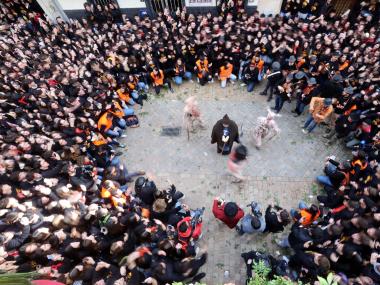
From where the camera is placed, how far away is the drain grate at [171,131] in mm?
10403

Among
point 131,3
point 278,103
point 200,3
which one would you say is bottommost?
point 278,103

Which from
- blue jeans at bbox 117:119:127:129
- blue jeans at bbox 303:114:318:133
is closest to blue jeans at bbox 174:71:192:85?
blue jeans at bbox 117:119:127:129

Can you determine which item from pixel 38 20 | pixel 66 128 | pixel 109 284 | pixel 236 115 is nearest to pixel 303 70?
pixel 236 115

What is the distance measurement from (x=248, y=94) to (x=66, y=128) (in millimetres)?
7060

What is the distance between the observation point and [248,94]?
37.7 ft

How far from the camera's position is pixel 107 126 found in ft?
31.0

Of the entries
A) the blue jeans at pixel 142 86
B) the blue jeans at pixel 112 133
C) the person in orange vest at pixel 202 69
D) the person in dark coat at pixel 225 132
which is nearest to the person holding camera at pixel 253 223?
the person in dark coat at pixel 225 132

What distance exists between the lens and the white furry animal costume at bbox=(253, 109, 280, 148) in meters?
8.73

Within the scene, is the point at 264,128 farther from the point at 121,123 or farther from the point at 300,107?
the point at 121,123

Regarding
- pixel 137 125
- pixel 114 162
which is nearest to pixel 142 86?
pixel 137 125

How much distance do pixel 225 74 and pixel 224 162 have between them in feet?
12.9

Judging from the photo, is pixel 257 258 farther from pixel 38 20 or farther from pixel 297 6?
pixel 38 20

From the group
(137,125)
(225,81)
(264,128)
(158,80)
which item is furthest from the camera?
(225,81)

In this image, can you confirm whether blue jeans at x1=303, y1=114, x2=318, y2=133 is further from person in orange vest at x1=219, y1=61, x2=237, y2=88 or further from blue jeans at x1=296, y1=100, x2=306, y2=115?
person in orange vest at x1=219, y1=61, x2=237, y2=88
